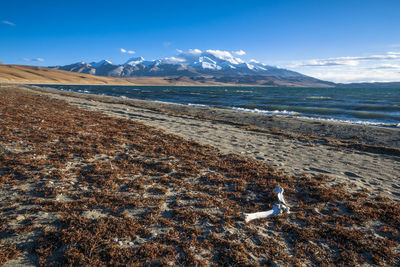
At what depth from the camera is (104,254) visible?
173 inches

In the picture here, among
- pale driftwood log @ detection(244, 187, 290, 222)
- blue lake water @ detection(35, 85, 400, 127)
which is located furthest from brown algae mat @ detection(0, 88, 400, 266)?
blue lake water @ detection(35, 85, 400, 127)

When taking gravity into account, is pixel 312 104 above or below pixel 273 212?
above

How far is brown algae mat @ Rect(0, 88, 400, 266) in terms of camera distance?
4.62 metres

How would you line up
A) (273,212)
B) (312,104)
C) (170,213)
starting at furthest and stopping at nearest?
(312,104)
(273,212)
(170,213)

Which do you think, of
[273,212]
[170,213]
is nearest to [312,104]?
[273,212]

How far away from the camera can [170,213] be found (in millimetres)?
6094

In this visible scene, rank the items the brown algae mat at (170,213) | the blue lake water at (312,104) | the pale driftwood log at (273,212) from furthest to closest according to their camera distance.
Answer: the blue lake water at (312,104), the pale driftwood log at (273,212), the brown algae mat at (170,213)

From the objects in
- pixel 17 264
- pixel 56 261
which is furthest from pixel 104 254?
pixel 17 264

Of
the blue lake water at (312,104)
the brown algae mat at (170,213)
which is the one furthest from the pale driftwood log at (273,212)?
the blue lake water at (312,104)

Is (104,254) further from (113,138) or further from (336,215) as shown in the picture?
(113,138)

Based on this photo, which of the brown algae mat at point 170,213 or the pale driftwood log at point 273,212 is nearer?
the brown algae mat at point 170,213

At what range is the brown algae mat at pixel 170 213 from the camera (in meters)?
4.62

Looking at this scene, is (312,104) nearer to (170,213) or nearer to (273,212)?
(273,212)

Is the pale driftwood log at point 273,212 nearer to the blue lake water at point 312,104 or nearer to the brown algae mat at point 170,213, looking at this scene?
the brown algae mat at point 170,213
